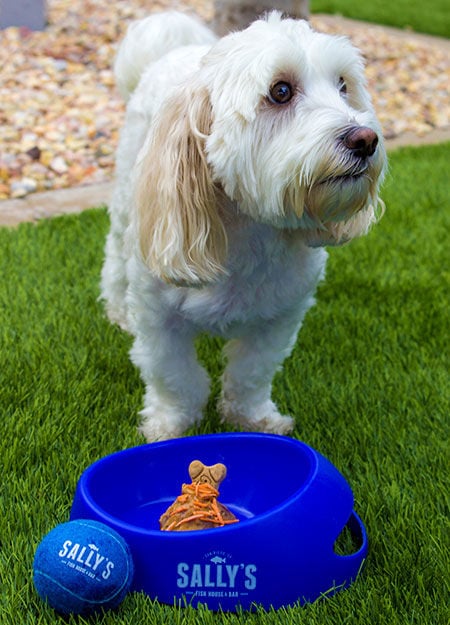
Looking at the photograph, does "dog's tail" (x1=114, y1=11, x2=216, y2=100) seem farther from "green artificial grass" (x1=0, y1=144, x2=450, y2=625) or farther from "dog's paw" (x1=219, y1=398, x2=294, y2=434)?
"dog's paw" (x1=219, y1=398, x2=294, y2=434)

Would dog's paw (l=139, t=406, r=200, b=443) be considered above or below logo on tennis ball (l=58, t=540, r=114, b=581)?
below

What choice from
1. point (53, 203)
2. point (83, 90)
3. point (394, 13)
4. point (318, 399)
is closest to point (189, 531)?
point (318, 399)

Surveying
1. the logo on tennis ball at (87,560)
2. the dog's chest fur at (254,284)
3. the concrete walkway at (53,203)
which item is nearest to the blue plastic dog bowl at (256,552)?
the logo on tennis ball at (87,560)

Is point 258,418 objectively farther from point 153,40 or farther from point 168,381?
point 153,40

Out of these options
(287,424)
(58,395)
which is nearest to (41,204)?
(58,395)

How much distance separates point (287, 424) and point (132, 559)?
1.14 metres

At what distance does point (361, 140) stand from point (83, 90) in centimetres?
516

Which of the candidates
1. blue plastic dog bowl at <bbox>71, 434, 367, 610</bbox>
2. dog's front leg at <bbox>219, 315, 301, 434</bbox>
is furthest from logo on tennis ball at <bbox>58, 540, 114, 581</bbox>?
dog's front leg at <bbox>219, 315, 301, 434</bbox>

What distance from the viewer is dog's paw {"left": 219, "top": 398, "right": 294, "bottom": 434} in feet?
10.9

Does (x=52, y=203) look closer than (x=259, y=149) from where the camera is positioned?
No

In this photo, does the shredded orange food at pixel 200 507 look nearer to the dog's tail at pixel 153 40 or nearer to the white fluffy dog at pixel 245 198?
the white fluffy dog at pixel 245 198

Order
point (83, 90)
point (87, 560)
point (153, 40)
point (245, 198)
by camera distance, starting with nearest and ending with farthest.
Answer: point (87, 560), point (245, 198), point (153, 40), point (83, 90)

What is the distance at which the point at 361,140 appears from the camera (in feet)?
7.59

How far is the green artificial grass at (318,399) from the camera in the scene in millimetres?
2420
